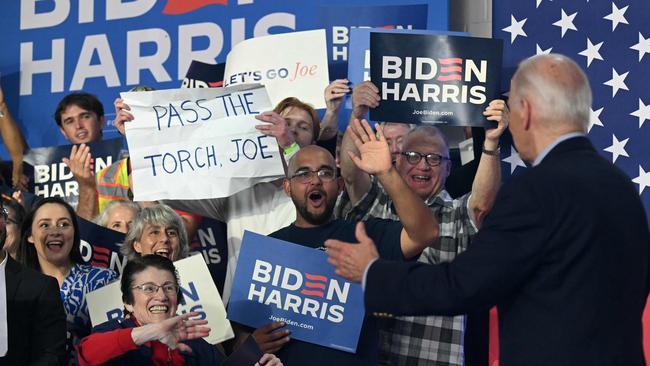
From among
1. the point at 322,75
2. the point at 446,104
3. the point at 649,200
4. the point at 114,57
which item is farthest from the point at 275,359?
the point at 114,57

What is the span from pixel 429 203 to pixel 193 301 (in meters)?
1.02

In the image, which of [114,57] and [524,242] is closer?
[524,242]

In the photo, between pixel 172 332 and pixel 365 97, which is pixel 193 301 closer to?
pixel 172 332

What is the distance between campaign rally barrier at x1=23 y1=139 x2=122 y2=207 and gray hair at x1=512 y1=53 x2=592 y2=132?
3.27 metres

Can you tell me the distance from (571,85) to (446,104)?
213cm

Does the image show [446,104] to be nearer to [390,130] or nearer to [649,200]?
[390,130]

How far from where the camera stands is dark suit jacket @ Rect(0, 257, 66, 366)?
3.47m

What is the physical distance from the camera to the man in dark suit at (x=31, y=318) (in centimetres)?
347

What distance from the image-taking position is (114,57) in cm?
700

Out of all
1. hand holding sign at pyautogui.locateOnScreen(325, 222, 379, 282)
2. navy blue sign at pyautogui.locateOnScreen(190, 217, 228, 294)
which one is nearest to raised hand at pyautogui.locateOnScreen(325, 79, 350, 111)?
navy blue sign at pyautogui.locateOnScreen(190, 217, 228, 294)

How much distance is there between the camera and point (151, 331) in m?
3.51

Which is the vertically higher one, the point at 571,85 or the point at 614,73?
the point at 614,73

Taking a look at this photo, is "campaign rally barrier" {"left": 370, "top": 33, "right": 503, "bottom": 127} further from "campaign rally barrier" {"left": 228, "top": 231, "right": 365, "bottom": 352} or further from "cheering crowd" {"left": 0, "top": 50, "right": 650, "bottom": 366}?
"campaign rally barrier" {"left": 228, "top": 231, "right": 365, "bottom": 352}

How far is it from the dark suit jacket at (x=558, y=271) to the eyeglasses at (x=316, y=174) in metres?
1.79
